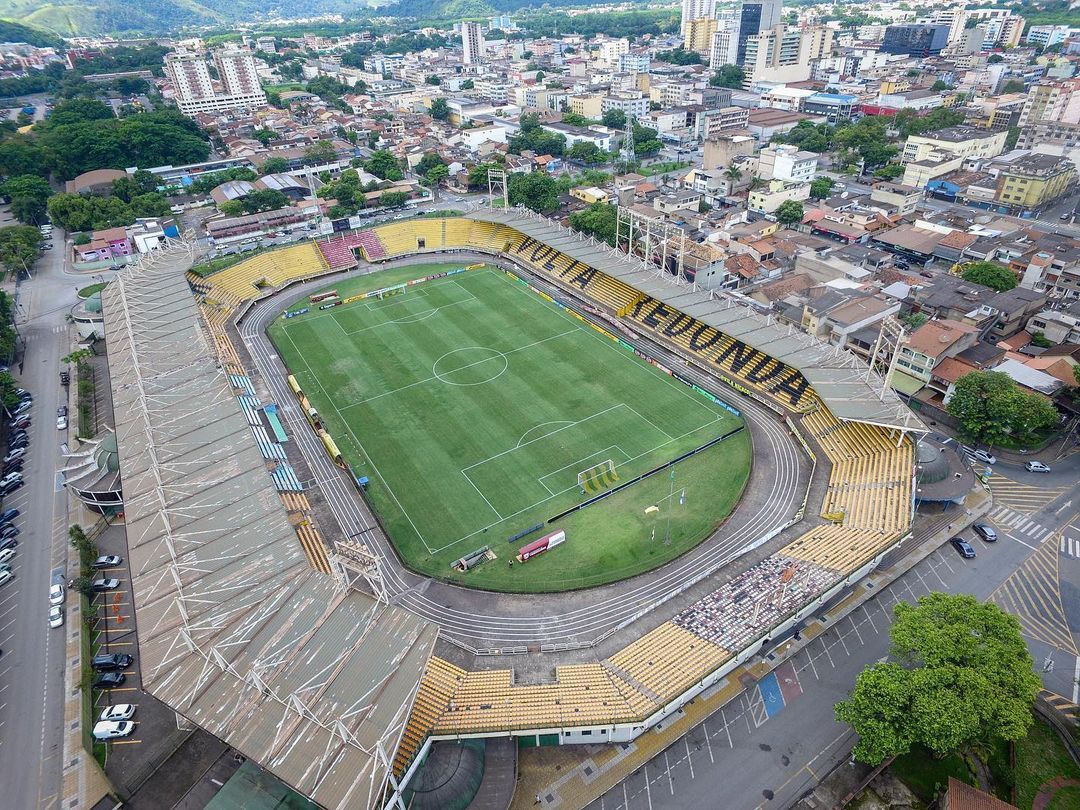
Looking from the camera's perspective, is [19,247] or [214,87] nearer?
[19,247]

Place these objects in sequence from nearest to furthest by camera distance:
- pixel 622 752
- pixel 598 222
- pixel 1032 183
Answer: pixel 622 752 → pixel 598 222 → pixel 1032 183

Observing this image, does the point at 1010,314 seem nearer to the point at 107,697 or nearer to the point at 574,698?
the point at 574,698

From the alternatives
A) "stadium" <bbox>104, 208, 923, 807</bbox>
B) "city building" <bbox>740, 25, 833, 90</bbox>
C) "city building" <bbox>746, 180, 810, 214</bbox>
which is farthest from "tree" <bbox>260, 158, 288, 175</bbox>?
"city building" <bbox>740, 25, 833, 90</bbox>

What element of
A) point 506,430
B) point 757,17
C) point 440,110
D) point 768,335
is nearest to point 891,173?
point 768,335

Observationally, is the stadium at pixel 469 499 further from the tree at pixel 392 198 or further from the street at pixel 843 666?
the tree at pixel 392 198

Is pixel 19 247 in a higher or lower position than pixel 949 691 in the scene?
higher

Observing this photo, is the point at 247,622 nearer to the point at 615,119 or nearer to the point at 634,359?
the point at 634,359
